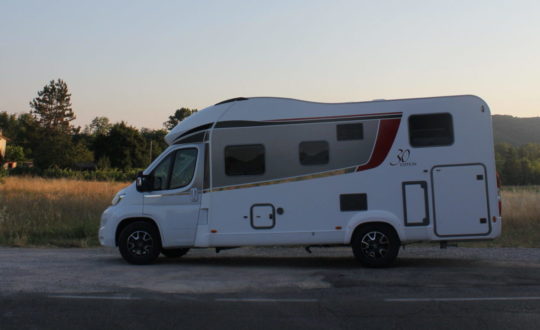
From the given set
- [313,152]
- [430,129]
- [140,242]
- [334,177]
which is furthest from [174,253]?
[430,129]

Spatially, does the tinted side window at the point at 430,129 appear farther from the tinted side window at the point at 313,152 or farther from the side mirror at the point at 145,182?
the side mirror at the point at 145,182

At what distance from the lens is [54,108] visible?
8219 cm

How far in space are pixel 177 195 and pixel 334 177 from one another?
2930mm

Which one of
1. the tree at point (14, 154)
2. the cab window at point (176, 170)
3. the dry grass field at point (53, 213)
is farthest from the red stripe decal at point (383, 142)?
the tree at point (14, 154)

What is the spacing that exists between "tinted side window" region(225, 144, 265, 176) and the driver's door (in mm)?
551

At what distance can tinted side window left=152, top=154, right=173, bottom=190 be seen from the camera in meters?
10.1

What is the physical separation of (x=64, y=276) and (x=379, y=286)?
5.04 m

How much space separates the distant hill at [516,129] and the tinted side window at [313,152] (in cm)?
11413

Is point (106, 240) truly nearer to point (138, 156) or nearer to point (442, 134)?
point (442, 134)

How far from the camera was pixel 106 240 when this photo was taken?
33.4 feet

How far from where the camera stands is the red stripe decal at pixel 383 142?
Answer: 9391 millimetres

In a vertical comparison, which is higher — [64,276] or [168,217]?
[168,217]

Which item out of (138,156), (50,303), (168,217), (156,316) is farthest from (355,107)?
(138,156)

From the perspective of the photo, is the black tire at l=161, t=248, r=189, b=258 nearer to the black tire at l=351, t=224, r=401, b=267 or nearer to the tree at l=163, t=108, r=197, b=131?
the black tire at l=351, t=224, r=401, b=267
